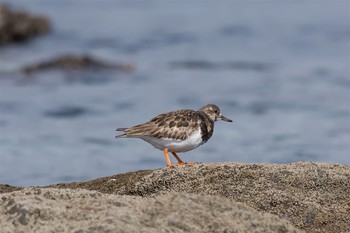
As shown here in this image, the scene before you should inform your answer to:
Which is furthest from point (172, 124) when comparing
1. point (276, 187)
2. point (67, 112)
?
point (67, 112)

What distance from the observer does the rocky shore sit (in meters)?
4.78

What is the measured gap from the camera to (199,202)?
498cm

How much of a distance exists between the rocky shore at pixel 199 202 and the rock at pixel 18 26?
18732mm

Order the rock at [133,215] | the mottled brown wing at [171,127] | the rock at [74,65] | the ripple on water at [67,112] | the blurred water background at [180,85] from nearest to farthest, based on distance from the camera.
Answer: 1. the rock at [133,215]
2. the mottled brown wing at [171,127]
3. the blurred water background at [180,85]
4. the ripple on water at [67,112]
5. the rock at [74,65]

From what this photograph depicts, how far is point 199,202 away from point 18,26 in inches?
844

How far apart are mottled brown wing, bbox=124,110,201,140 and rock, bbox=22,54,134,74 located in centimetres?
1251

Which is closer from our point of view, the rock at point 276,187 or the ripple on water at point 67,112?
the rock at point 276,187

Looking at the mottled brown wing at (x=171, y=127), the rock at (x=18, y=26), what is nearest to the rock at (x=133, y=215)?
the mottled brown wing at (x=171, y=127)

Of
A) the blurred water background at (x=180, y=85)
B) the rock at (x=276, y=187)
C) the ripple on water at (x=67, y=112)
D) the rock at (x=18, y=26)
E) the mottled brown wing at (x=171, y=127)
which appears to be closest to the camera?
the rock at (x=276, y=187)

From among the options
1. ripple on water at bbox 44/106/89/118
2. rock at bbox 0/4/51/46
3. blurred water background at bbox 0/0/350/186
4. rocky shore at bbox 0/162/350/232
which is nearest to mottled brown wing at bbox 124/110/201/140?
rocky shore at bbox 0/162/350/232

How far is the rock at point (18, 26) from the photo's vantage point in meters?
25.2

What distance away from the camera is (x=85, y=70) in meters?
20.1

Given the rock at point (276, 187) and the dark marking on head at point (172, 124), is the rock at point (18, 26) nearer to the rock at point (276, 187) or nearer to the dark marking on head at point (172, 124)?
the dark marking on head at point (172, 124)

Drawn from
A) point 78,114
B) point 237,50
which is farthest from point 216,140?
point 237,50
